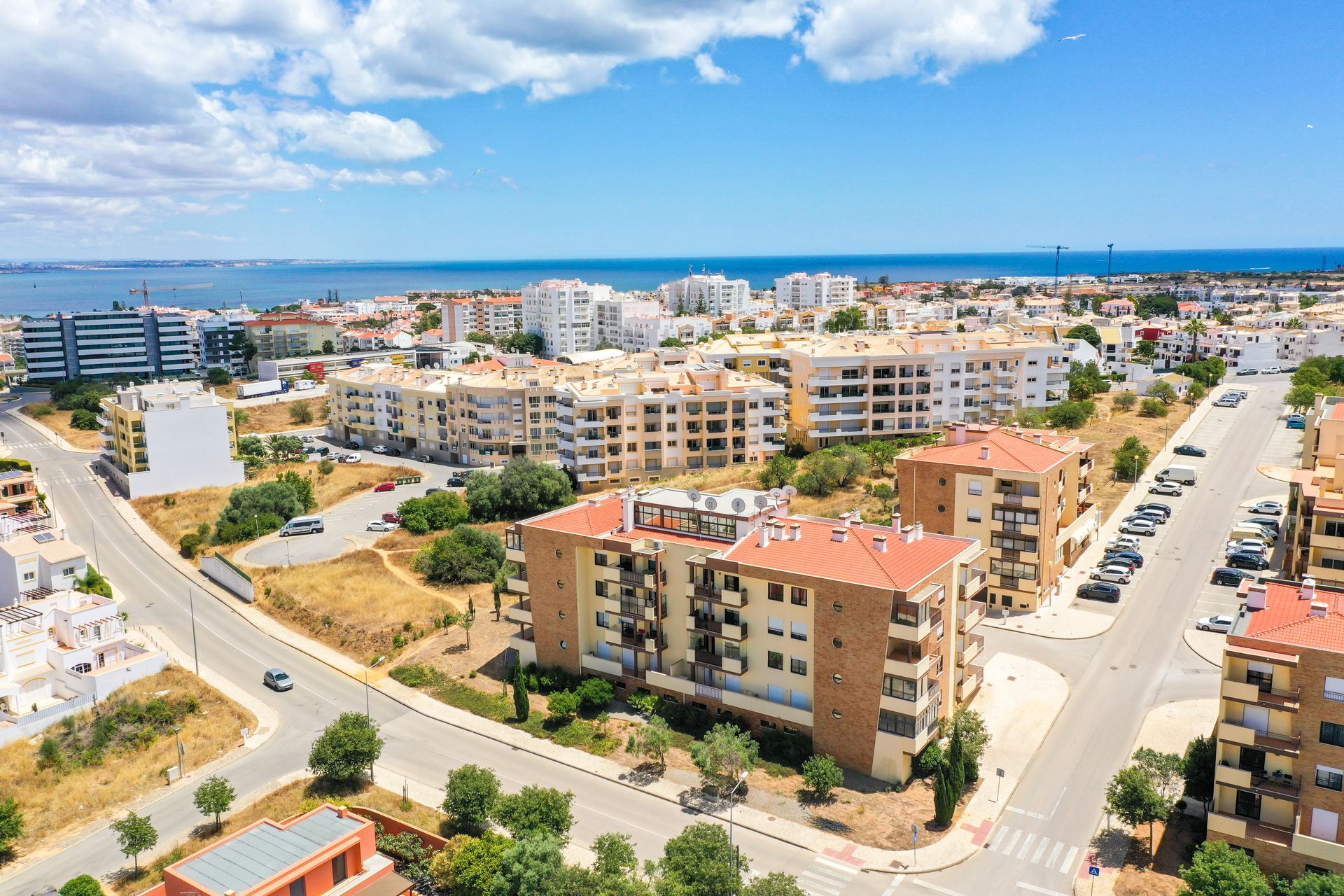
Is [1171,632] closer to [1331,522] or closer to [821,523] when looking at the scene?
[1331,522]

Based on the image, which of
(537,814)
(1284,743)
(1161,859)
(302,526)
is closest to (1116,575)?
(1161,859)

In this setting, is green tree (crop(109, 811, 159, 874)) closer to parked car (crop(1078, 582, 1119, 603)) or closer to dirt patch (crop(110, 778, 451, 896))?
dirt patch (crop(110, 778, 451, 896))

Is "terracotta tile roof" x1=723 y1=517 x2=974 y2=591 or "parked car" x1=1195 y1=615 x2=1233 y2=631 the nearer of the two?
"terracotta tile roof" x1=723 y1=517 x2=974 y2=591

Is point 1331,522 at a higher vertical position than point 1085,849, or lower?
higher

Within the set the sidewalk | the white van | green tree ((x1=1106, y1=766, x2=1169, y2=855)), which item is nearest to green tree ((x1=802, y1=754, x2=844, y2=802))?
green tree ((x1=1106, y1=766, x2=1169, y2=855))

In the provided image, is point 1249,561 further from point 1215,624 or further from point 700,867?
point 700,867

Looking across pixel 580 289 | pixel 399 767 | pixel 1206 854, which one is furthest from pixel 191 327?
pixel 1206 854
